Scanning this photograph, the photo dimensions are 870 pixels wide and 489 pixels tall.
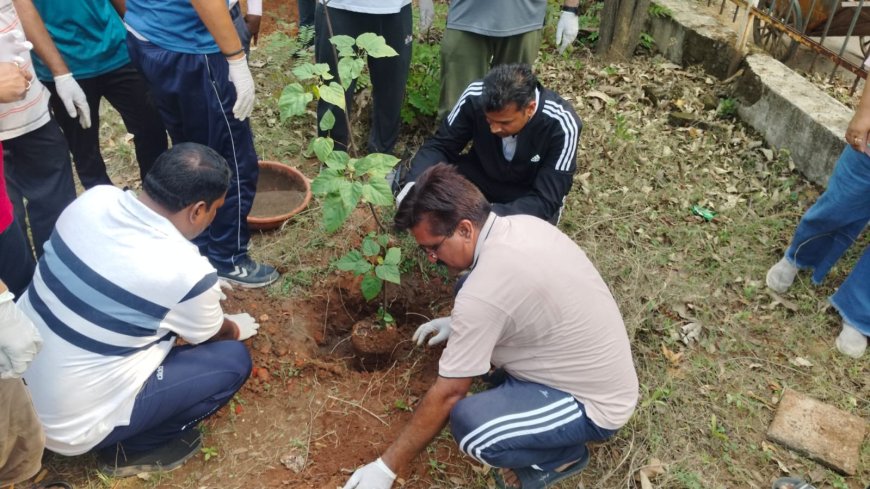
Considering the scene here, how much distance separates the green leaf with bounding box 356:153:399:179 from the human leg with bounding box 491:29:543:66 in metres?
1.68

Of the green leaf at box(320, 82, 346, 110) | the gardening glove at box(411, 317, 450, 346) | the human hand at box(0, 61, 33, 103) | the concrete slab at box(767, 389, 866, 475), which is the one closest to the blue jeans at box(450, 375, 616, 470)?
the gardening glove at box(411, 317, 450, 346)

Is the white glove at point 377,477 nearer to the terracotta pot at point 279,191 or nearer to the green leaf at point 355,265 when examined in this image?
the green leaf at point 355,265

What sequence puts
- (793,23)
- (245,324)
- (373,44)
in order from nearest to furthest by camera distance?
(373,44), (245,324), (793,23)

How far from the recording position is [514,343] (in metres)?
2.30

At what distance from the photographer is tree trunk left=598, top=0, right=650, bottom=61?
5152mm

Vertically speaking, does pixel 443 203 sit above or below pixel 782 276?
above

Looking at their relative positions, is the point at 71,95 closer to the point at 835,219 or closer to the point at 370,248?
the point at 370,248

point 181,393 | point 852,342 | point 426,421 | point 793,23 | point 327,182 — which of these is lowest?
point 852,342

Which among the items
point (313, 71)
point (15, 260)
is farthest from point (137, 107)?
point (313, 71)

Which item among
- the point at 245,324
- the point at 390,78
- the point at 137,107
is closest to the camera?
the point at 245,324

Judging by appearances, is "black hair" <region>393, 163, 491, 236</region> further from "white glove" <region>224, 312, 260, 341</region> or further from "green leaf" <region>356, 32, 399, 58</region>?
"white glove" <region>224, 312, 260, 341</region>

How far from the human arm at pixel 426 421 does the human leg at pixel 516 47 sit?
241 cm

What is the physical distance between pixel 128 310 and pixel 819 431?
284cm

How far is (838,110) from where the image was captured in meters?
4.18
